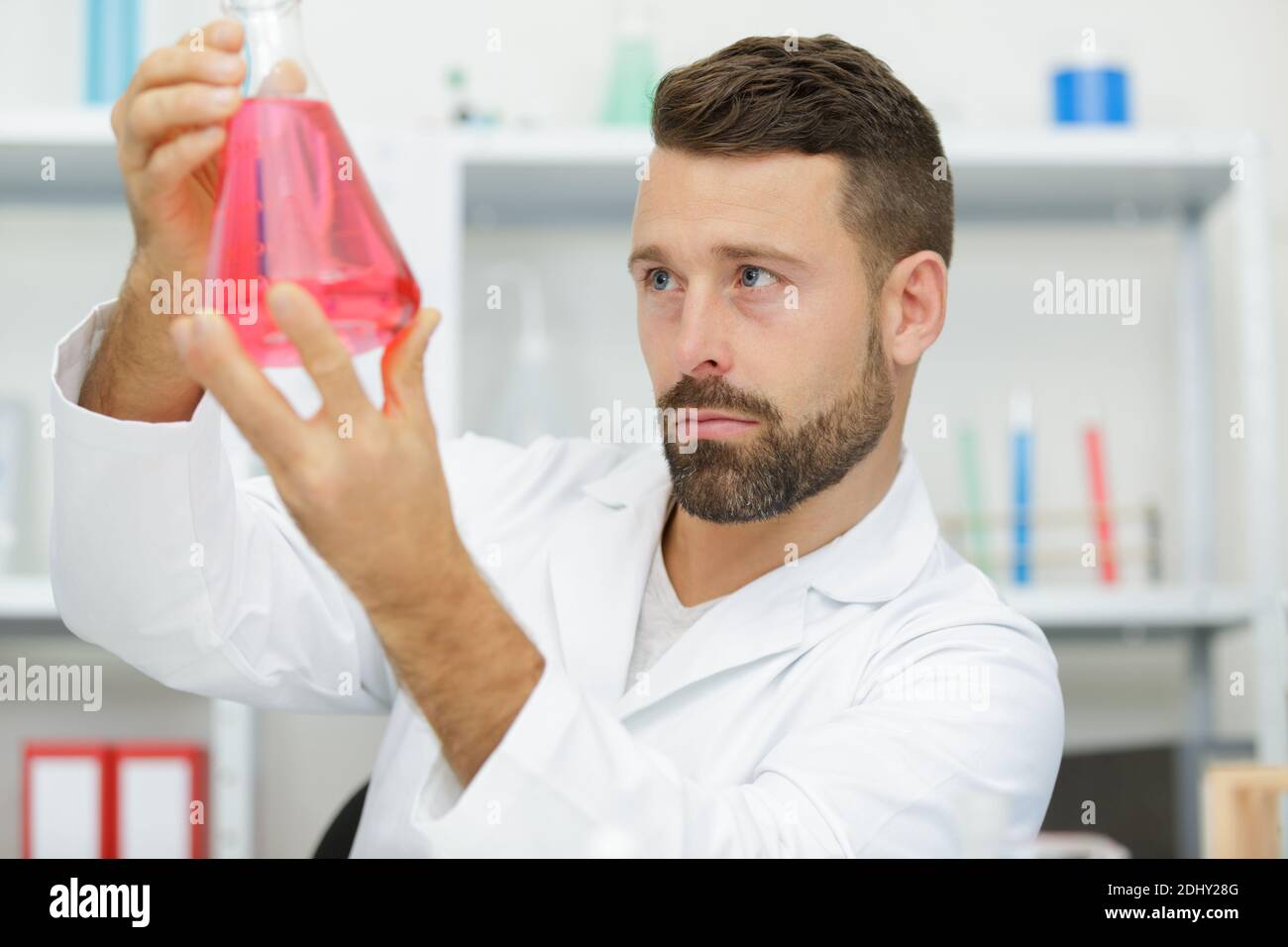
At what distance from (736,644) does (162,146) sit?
0.53 m

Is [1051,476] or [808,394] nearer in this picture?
[808,394]

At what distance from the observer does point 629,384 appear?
5.83 ft

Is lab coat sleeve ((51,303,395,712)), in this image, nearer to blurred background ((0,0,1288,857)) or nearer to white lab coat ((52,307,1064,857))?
white lab coat ((52,307,1064,857))

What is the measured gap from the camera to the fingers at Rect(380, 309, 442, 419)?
527 mm

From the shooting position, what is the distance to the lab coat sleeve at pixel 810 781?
622 millimetres

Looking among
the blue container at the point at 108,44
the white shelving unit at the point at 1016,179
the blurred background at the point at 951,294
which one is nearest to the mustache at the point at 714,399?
the white shelving unit at the point at 1016,179

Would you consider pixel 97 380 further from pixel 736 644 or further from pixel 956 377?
pixel 956 377

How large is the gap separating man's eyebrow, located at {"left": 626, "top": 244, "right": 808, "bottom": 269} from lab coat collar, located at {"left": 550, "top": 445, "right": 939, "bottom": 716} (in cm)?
23

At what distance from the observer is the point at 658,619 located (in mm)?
1055

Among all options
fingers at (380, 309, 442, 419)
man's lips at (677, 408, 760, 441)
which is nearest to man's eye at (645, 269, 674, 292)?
man's lips at (677, 408, 760, 441)

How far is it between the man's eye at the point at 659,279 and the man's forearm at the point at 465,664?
423 mm

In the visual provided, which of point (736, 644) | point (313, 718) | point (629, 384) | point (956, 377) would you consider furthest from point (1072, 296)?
point (313, 718)

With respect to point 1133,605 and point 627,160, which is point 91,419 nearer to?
point 627,160

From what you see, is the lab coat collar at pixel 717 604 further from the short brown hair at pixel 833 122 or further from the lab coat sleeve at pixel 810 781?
the short brown hair at pixel 833 122
